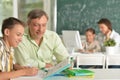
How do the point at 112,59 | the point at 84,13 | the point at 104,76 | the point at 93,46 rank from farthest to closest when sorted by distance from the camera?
the point at 84,13, the point at 93,46, the point at 112,59, the point at 104,76

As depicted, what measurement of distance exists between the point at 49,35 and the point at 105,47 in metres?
2.20

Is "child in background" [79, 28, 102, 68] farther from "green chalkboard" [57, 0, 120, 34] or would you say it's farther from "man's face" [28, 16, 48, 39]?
"man's face" [28, 16, 48, 39]

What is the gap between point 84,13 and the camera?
219 inches

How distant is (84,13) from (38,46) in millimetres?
3119

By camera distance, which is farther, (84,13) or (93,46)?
(84,13)

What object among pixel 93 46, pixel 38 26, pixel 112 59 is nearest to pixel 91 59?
pixel 112 59

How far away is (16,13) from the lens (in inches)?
230

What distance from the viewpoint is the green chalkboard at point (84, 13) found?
5504mm

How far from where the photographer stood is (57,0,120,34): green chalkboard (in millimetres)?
5504

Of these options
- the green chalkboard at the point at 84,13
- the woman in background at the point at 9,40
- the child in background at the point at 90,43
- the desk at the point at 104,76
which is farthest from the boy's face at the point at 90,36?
the woman in background at the point at 9,40

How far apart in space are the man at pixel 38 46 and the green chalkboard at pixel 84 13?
2972 millimetres

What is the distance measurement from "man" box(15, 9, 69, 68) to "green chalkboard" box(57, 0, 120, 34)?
117 inches

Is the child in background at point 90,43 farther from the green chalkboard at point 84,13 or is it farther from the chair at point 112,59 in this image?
the green chalkboard at point 84,13

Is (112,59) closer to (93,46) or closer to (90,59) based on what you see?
(90,59)
